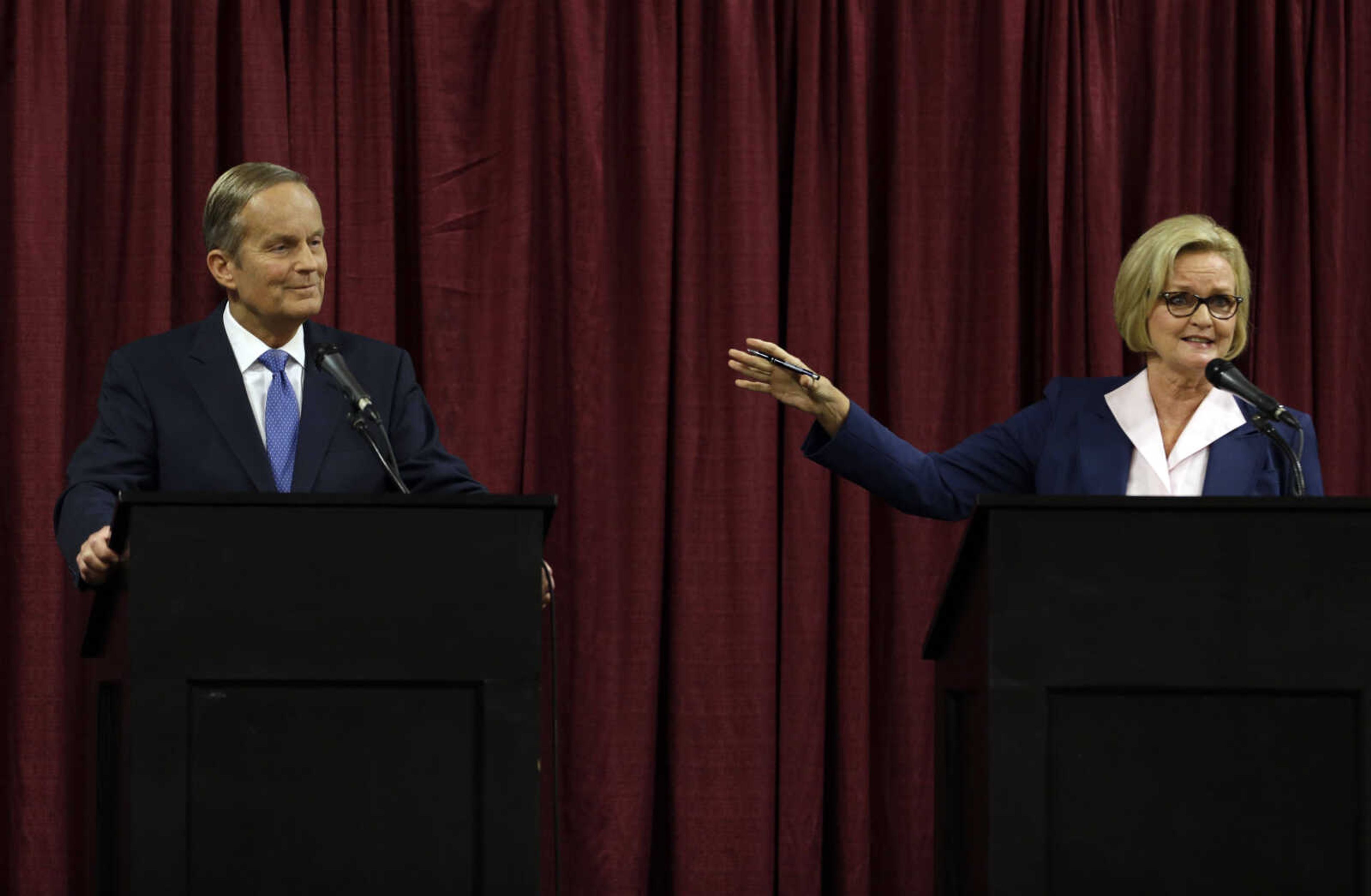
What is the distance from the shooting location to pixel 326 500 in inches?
83.3

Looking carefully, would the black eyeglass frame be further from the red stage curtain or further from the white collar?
the red stage curtain

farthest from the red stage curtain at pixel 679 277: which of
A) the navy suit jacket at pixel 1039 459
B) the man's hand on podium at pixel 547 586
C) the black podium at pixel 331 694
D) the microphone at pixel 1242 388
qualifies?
the black podium at pixel 331 694

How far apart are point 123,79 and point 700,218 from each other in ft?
4.77

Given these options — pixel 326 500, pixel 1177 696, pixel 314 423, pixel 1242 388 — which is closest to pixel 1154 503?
pixel 1177 696

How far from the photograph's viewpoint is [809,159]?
155 inches

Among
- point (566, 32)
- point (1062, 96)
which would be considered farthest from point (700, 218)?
point (1062, 96)

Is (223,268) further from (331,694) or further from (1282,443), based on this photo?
(1282,443)

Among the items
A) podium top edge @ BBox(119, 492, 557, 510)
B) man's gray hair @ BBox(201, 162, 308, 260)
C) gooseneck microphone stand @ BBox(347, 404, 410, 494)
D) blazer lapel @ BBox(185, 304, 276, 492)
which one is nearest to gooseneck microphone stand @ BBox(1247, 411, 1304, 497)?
podium top edge @ BBox(119, 492, 557, 510)

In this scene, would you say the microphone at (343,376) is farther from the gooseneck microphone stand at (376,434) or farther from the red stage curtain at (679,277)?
the red stage curtain at (679,277)

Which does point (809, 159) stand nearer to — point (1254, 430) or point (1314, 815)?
point (1254, 430)

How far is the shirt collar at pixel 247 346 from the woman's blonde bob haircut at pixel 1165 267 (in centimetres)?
155

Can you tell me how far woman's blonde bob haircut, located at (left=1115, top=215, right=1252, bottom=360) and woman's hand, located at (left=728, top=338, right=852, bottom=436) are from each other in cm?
59

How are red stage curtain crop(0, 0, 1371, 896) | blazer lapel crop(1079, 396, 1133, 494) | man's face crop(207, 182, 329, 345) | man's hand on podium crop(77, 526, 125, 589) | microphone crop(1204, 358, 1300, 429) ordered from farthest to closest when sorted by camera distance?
red stage curtain crop(0, 0, 1371, 896), blazer lapel crop(1079, 396, 1133, 494), man's face crop(207, 182, 329, 345), microphone crop(1204, 358, 1300, 429), man's hand on podium crop(77, 526, 125, 589)

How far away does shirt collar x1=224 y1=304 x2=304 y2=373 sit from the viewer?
9.15 feet
